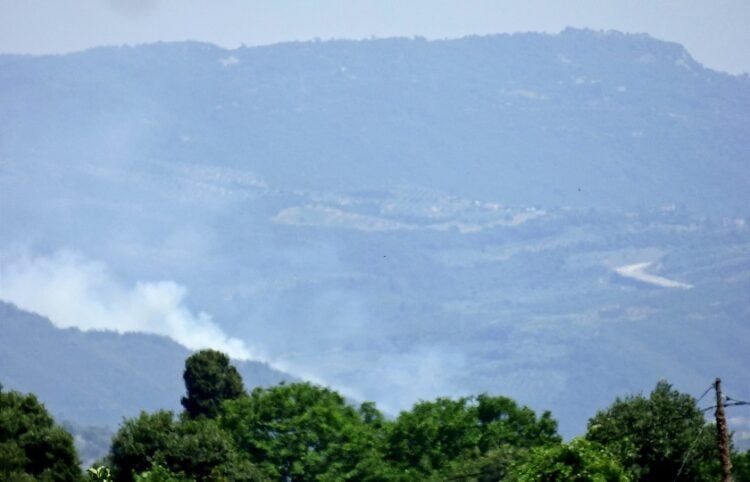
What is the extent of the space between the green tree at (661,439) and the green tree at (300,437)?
2331cm

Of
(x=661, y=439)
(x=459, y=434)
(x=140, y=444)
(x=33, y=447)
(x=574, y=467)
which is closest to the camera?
(x=574, y=467)

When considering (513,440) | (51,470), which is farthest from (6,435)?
(513,440)

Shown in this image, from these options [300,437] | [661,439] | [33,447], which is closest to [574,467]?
[661,439]

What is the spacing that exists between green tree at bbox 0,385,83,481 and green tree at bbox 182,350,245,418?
2104 inches

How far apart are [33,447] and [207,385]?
5827cm

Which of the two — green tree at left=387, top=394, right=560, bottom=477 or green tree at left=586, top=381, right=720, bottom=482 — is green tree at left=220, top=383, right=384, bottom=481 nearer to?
green tree at left=387, top=394, right=560, bottom=477

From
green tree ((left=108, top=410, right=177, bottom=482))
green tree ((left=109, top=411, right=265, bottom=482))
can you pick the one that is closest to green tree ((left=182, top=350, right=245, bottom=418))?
green tree ((left=109, top=411, right=265, bottom=482))

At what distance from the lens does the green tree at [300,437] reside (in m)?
113

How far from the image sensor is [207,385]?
464ft

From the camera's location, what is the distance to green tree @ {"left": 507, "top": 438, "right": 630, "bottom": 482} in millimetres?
72125

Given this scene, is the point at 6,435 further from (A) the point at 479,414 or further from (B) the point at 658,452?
(A) the point at 479,414

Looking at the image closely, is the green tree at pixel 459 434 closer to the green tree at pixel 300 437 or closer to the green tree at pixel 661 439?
the green tree at pixel 300 437

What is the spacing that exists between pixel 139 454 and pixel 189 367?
165ft

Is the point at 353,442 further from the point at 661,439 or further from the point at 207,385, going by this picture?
the point at 661,439
